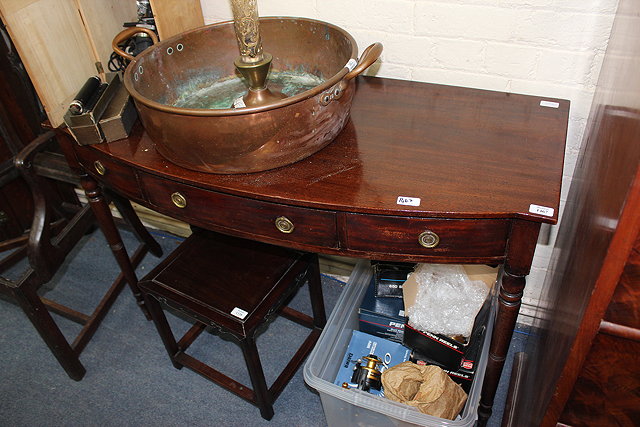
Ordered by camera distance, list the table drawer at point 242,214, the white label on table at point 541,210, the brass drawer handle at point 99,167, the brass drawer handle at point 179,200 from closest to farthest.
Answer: the white label on table at point 541,210
the table drawer at point 242,214
the brass drawer handle at point 179,200
the brass drawer handle at point 99,167

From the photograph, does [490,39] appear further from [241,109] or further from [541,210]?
[241,109]

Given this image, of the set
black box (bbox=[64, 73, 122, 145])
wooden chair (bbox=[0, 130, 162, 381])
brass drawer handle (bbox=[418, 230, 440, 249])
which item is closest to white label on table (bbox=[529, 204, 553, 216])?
brass drawer handle (bbox=[418, 230, 440, 249])

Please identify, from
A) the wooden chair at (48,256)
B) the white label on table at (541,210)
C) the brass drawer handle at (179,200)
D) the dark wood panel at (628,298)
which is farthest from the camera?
the wooden chair at (48,256)

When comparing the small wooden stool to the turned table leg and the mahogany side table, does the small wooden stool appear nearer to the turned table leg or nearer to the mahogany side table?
the mahogany side table

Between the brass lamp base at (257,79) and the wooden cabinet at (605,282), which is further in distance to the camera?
the brass lamp base at (257,79)

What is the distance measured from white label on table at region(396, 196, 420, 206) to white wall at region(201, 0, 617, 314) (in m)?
0.50

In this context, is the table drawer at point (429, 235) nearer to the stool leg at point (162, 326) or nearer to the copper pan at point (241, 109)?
the copper pan at point (241, 109)

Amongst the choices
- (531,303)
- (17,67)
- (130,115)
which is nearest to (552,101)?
(531,303)

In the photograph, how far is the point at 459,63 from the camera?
125cm

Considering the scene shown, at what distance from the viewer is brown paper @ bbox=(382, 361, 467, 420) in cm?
121

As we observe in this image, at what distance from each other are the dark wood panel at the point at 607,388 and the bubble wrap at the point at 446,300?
0.44 meters

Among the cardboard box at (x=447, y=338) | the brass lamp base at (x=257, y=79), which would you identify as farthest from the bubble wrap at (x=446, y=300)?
the brass lamp base at (x=257, y=79)

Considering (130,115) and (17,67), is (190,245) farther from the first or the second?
(17,67)

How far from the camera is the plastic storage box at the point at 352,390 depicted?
1172 mm
